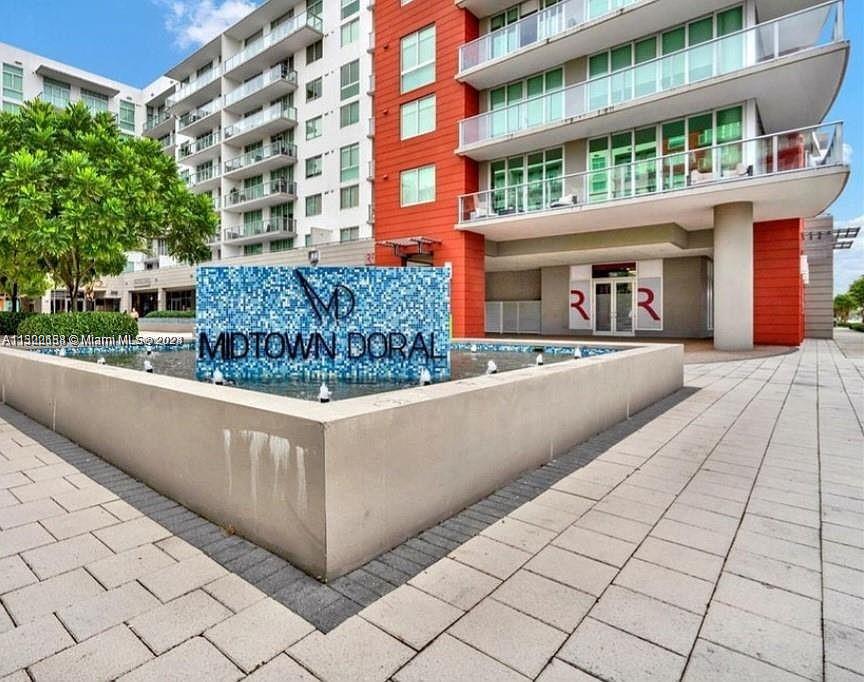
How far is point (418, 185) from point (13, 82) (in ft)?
152

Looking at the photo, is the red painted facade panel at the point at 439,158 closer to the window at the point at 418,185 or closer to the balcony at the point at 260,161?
the window at the point at 418,185

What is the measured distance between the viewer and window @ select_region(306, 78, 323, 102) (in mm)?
31328

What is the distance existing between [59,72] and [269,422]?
59850mm

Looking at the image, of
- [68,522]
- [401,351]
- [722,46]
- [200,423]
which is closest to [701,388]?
[401,351]

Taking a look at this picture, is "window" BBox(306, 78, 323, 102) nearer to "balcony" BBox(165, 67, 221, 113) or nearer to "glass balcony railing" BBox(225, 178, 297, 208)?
"glass balcony railing" BBox(225, 178, 297, 208)

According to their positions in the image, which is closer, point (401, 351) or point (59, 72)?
point (401, 351)

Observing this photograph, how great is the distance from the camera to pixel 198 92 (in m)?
38.2

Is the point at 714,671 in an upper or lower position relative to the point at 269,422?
lower

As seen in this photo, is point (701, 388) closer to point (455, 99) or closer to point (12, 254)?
point (455, 99)

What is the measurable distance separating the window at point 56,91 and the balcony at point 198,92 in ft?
43.0

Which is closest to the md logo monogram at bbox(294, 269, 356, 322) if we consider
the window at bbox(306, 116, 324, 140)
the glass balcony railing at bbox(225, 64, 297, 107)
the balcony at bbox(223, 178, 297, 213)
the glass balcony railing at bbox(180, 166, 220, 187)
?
the window at bbox(306, 116, 324, 140)

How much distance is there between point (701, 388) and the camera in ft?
27.7

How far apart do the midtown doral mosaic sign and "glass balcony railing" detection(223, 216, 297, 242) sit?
28.3 meters

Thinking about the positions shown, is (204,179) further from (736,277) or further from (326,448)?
(326,448)
